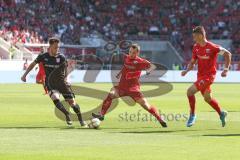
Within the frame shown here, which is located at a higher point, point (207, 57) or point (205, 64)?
point (207, 57)

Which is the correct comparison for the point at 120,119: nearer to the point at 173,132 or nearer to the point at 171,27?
the point at 173,132

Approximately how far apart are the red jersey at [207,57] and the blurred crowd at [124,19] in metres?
39.8

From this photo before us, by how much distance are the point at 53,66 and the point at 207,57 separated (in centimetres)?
372

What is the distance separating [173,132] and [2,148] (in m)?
4.84

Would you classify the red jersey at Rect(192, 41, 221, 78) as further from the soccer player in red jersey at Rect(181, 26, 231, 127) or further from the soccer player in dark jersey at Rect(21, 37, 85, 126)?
the soccer player in dark jersey at Rect(21, 37, 85, 126)

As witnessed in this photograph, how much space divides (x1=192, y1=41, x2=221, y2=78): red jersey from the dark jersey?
10.8 ft

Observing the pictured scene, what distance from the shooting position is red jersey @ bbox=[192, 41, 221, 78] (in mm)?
17703

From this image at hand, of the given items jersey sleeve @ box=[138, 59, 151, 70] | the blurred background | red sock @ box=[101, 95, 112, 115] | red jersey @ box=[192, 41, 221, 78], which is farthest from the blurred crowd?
red jersey @ box=[192, 41, 221, 78]

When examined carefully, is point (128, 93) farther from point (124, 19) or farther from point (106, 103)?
point (124, 19)

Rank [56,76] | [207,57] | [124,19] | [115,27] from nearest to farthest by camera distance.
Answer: [207,57], [56,76], [115,27], [124,19]

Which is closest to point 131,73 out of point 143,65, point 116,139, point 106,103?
point 143,65

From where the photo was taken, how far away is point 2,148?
12.7m

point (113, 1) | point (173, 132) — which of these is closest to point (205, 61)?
point (173, 132)

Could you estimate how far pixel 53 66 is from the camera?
59.1 ft
